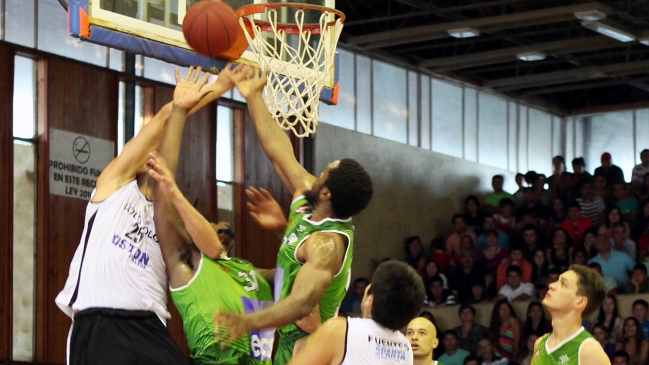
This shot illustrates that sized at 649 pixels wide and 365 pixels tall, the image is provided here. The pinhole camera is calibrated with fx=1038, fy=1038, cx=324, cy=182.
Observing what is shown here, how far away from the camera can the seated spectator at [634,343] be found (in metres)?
10.4

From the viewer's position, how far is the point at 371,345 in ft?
14.0

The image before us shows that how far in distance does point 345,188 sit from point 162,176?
87 cm

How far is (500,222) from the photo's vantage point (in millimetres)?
14977

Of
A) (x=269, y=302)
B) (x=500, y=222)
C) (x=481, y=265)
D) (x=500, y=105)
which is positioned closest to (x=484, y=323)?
(x=481, y=265)

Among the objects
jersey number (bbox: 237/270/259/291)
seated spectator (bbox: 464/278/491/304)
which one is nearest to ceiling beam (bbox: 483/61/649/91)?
seated spectator (bbox: 464/278/491/304)

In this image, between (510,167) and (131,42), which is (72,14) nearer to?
(131,42)

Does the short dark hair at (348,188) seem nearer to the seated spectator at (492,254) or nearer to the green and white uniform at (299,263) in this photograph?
the green and white uniform at (299,263)

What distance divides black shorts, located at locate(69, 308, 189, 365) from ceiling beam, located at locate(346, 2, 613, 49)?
958 centimetres

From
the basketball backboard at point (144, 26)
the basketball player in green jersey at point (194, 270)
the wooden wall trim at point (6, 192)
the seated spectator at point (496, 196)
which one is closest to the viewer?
the basketball player in green jersey at point (194, 270)

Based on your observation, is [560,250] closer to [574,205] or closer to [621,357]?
[574,205]

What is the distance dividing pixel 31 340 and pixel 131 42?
5.23 metres

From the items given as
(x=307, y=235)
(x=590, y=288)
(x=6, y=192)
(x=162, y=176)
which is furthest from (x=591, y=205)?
(x=162, y=176)

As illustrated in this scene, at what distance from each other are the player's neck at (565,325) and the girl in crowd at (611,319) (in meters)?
5.49

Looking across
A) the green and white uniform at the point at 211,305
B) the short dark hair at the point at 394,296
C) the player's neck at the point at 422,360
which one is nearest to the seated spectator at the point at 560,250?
the player's neck at the point at 422,360
